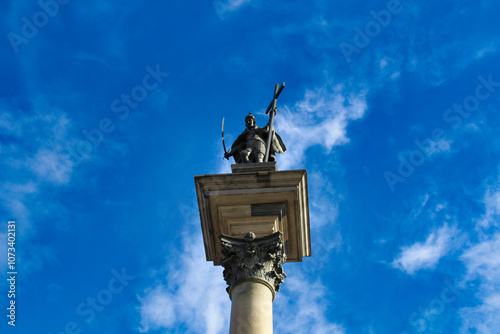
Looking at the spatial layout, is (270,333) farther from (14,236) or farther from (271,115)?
(14,236)

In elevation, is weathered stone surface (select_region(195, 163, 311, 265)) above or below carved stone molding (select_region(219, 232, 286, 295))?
above

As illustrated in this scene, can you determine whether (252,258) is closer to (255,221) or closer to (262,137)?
(255,221)

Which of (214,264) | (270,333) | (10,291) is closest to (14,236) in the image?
(10,291)

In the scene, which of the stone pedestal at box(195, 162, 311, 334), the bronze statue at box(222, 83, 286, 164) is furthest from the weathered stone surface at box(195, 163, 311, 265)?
the bronze statue at box(222, 83, 286, 164)

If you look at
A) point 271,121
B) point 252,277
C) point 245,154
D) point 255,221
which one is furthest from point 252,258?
point 271,121

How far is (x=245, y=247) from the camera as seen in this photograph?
10.8 metres

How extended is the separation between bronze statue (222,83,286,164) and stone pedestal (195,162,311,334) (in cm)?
89

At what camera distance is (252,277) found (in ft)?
33.9

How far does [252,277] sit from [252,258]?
46 centimetres

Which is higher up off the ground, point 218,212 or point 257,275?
point 218,212

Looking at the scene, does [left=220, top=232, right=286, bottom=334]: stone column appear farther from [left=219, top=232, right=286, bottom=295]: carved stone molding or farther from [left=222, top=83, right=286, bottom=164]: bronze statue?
[left=222, top=83, right=286, bottom=164]: bronze statue

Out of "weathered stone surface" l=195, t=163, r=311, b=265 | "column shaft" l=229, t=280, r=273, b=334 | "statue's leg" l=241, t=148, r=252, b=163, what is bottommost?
"column shaft" l=229, t=280, r=273, b=334

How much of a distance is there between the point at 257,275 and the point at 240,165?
3.06 m

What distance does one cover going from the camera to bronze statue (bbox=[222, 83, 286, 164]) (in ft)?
44.1
